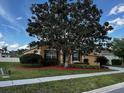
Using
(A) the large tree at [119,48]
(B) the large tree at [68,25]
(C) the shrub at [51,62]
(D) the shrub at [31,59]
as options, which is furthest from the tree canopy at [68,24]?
(A) the large tree at [119,48]

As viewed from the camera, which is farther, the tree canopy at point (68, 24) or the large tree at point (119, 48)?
the large tree at point (119, 48)

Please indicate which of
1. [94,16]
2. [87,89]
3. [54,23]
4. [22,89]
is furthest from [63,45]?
[22,89]

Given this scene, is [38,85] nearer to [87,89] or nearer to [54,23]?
[87,89]

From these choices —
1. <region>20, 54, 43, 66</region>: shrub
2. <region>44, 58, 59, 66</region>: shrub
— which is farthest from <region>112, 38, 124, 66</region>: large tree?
<region>20, 54, 43, 66</region>: shrub

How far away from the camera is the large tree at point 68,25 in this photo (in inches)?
1137

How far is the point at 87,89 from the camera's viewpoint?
14.5 meters

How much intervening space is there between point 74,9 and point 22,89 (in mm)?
18248

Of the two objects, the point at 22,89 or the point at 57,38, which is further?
the point at 57,38

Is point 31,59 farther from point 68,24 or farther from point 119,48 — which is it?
point 119,48

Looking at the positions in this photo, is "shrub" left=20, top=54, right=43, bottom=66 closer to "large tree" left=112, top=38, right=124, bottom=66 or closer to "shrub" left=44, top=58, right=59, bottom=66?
"shrub" left=44, top=58, right=59, bottom=66

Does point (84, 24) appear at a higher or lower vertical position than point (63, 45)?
higher

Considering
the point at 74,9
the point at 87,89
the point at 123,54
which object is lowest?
the point at 87,89

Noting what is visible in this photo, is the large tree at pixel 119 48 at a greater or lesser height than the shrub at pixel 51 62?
greater

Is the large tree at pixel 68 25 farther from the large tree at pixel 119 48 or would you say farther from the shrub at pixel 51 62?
Answer: the large tree at pixel 119 48
